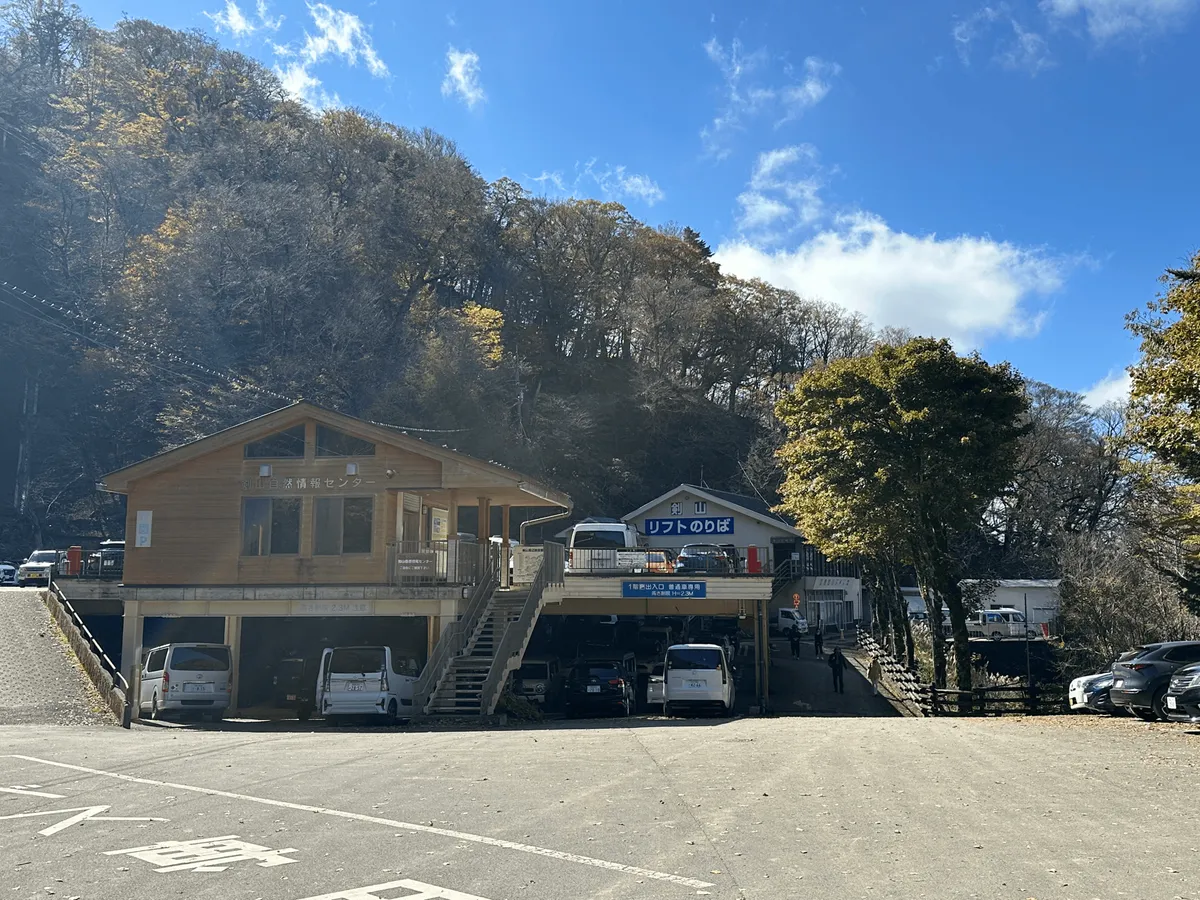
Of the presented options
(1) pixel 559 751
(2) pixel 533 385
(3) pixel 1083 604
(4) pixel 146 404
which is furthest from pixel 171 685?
(2) pixel 533 385

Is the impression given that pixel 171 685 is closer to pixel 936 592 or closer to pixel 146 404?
pixel 936 592

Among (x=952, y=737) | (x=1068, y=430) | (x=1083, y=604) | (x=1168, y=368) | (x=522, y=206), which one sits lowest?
(x=952, y=737)

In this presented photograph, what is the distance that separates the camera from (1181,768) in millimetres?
12789

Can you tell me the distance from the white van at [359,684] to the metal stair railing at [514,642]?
1.91 meters

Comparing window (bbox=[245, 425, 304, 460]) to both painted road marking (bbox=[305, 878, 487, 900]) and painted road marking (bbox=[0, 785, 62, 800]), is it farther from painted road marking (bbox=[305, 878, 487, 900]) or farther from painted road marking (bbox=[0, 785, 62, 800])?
painted road marking (bbox=[305, 878, 487, 900])

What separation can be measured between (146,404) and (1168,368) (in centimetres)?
4914

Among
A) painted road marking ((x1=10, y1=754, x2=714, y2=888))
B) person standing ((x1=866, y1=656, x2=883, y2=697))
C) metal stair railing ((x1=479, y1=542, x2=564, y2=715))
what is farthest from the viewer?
person standing ((x1=866, y1=656, x2=883, y2=697))

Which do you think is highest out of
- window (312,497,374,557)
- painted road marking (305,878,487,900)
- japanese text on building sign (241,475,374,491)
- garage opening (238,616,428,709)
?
japanese text on building sign (241,475,374,491)

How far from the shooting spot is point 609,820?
972cm

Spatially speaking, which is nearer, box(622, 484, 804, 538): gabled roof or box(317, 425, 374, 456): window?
box(317, 425, 374, 456): window

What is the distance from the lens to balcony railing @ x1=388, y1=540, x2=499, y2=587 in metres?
28.1

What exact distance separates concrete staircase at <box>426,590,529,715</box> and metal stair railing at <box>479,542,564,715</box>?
0.19 metres

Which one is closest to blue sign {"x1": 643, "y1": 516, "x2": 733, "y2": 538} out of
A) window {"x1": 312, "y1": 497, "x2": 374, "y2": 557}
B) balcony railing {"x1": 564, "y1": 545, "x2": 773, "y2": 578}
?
balcony railing {"x1": 564, "y1": 545, "x2": 773, "y2": 578}

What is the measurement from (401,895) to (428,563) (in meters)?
21.5
